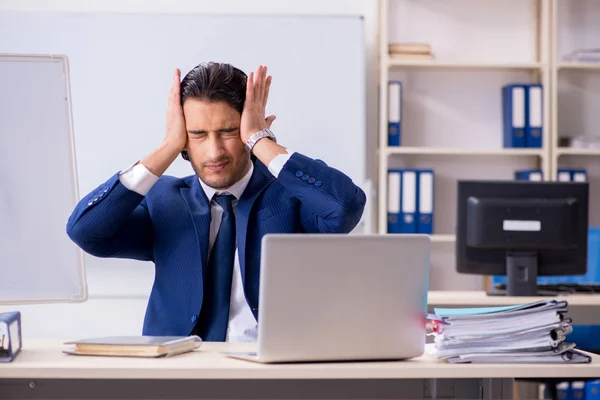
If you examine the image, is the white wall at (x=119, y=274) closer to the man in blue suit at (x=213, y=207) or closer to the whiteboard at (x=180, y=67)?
the whiteboard at (x=180, y=67)

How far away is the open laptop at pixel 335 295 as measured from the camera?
1433 mm

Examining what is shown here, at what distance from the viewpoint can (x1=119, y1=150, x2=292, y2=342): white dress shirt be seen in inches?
78.3

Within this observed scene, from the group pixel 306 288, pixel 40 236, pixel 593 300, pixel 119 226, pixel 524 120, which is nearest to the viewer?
pixel 306 288

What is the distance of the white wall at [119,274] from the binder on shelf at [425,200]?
0.31 meters

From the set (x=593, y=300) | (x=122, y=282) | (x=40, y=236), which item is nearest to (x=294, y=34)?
(x=122, y=282)

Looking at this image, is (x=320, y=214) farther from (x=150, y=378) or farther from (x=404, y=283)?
(x=150, y=378)

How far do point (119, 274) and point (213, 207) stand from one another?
2061 millimetres

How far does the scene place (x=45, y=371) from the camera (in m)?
1.45

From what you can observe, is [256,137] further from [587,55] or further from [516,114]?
[587,55]

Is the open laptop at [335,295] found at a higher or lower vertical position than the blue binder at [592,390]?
higher

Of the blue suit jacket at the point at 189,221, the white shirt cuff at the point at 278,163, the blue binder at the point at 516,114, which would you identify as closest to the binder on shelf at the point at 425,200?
the blue binder at the point at 516,114

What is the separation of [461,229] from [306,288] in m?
1.78

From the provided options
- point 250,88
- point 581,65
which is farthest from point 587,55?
point 250,88

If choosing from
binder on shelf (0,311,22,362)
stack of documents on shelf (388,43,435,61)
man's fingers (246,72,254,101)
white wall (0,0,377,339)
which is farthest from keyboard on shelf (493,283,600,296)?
binder on shelf (0,311,22,362)
